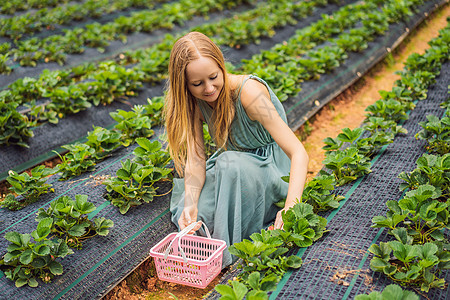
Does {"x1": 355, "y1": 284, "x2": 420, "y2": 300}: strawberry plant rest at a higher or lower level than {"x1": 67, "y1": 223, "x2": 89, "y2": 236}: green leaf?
higher

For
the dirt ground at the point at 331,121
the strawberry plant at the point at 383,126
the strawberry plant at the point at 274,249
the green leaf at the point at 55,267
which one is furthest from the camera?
the strawberry plant at the point at 383,126

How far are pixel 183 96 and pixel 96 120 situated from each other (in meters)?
1.96

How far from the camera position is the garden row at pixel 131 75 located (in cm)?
381

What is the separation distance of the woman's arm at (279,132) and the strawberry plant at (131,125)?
1097 mm

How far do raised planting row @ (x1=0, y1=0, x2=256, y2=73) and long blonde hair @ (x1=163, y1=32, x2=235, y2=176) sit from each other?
9.72ft

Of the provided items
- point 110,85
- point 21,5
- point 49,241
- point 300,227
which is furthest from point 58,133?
point 21,5

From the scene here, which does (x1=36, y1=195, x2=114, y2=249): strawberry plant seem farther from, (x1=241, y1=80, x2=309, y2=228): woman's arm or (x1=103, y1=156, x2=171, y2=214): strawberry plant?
(x1=241, y1=80, x2=309, y2=228): woman's arm

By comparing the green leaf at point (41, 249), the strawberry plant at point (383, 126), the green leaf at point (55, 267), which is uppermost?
the strawberry plant at point (383, 126)

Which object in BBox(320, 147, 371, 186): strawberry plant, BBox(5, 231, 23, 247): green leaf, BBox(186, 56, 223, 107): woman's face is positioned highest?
BBox(186, 56, 223, 107): woman's face

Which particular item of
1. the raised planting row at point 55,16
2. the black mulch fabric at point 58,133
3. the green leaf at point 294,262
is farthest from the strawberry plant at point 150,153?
the raised planting row at point 55,16

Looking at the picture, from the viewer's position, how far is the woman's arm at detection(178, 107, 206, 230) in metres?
2.47

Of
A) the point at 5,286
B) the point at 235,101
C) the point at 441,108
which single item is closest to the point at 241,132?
the point at 235,101

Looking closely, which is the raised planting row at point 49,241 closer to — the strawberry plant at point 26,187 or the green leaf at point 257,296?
the strawberry plant at point 26,187

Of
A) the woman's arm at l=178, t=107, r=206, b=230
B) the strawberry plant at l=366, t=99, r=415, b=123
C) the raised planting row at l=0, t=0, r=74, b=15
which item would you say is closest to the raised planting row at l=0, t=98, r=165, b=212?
the woman's arm at l=178, t=107, r=206, b=230
